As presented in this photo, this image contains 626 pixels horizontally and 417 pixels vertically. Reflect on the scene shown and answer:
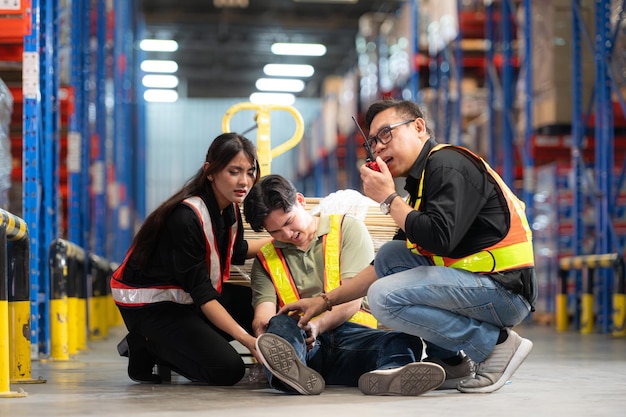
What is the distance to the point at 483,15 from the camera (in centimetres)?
1298

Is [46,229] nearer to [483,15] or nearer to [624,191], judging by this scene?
[624,191]

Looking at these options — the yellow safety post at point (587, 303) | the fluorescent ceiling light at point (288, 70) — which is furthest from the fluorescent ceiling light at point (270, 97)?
the yellow safety post at point (587, 303)

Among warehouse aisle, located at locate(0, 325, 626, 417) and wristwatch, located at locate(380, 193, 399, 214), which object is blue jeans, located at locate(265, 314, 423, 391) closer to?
warehouse aisle, located at locate(0, 325, 626, 417)

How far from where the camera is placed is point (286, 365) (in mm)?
3830

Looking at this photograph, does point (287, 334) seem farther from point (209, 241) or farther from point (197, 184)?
point (197, 184)

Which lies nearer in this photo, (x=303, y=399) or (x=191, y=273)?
(x=303, y=399)

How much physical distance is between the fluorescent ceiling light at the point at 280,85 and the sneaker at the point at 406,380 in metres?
26.3

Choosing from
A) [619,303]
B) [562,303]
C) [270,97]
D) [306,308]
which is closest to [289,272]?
[306,308]

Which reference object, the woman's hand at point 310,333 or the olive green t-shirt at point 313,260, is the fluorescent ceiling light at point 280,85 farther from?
the woman's hand at point 310,333

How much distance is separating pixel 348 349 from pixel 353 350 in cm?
3

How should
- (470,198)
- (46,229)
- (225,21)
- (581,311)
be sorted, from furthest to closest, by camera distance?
(225,21), (581,311), (46,229), (470,198)

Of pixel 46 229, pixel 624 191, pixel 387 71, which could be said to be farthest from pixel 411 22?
pixel 46 229

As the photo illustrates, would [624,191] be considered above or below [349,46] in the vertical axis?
below

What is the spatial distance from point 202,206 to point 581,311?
6094 mm
